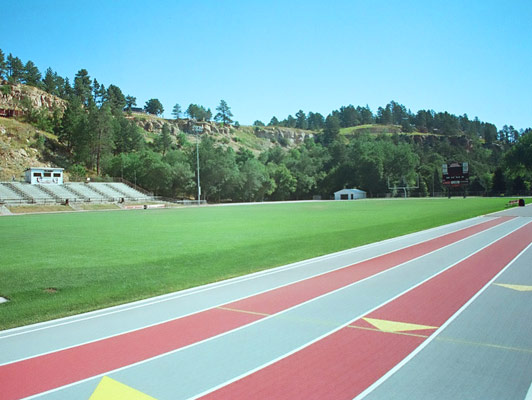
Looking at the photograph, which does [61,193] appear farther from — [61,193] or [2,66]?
[2,66]

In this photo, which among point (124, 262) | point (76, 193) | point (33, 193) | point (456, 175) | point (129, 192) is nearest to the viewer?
point (124, 262)

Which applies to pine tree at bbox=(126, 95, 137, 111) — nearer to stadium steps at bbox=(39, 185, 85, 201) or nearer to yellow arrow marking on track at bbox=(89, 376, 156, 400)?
stadium steps at bbox=(39, 185, 85, 201)

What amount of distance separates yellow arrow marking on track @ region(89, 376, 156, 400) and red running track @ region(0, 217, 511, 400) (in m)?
0.39

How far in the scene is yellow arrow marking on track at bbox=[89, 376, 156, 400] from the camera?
163 inches

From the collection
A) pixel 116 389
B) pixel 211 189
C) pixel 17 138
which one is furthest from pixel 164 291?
pixel 17 138

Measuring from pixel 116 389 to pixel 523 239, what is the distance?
17091mm

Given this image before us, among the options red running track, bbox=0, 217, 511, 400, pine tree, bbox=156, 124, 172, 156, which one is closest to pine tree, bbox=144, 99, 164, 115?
pine tree, bbox=156, 124, 172, 156

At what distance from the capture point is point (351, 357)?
5008 mm

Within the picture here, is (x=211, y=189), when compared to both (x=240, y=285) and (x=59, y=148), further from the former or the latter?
(x=240, y=285)

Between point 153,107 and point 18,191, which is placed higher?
point 153,107

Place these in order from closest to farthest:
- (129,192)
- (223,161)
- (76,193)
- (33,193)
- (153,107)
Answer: (33,193)
(76,193)
(129,192)
(223,161)
(153,107)

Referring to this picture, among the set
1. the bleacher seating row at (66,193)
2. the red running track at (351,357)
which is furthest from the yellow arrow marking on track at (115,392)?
the bleacher seating row at (66,193)

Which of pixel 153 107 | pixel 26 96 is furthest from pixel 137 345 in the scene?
pixel 153 107

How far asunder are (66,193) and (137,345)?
219 feet
